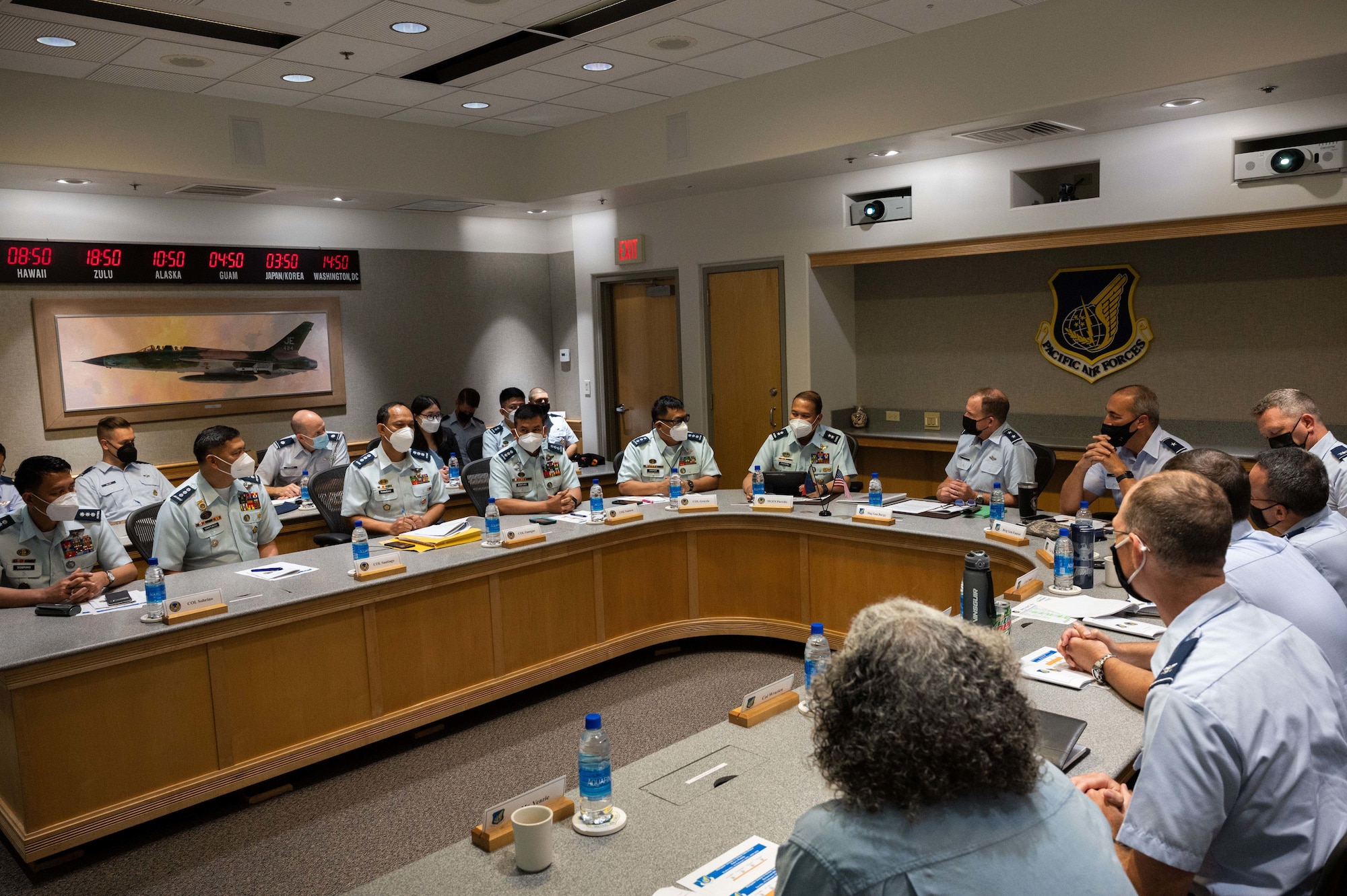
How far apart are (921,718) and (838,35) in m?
5.09

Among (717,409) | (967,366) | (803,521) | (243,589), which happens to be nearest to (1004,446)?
(803,521)

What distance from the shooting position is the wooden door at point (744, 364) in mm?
7508

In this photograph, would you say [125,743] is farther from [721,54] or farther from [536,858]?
[721,54]

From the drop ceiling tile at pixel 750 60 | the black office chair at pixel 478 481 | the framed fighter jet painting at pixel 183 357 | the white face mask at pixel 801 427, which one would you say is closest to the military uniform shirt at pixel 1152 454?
the white face mask at pixel 801 427

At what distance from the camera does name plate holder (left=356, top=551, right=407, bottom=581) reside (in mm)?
3967

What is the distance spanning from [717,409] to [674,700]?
12.4ft

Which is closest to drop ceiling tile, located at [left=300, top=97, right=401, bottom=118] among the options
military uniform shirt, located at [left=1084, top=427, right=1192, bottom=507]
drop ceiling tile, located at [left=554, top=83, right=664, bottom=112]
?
drop ceiling tile, located at [left=554, top=83, right=664, bottom=112]

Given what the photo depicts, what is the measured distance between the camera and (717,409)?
316 inches

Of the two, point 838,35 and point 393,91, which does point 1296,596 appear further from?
point 393,91

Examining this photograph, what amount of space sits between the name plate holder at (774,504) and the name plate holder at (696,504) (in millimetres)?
225

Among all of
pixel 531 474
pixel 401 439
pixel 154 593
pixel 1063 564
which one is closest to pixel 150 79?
pixel 401 439

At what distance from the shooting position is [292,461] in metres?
6.82

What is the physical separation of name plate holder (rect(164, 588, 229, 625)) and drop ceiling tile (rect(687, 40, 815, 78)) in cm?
406

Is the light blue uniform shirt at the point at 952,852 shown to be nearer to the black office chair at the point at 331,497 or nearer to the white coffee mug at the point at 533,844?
the white coffee mug at the point at 533,844
